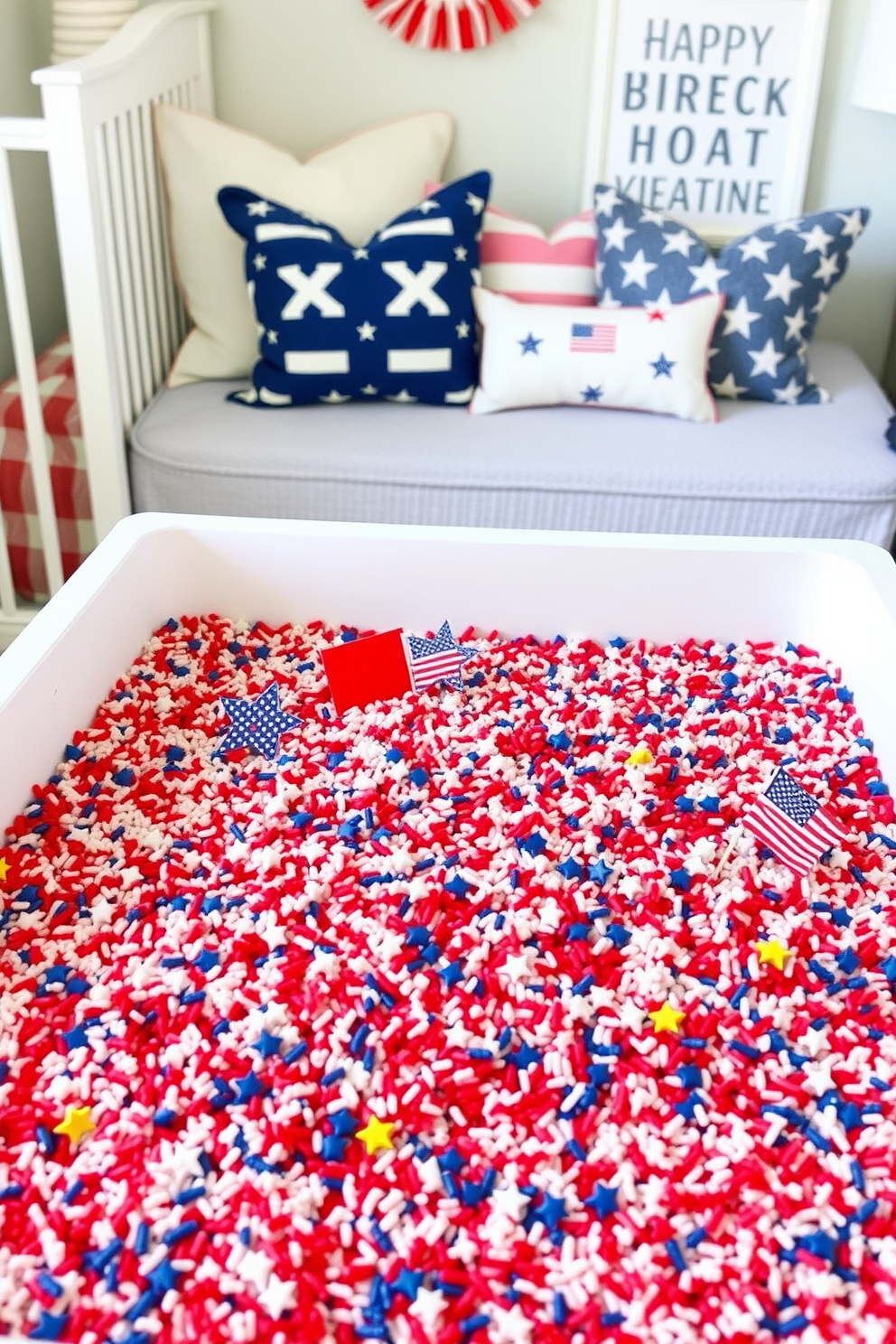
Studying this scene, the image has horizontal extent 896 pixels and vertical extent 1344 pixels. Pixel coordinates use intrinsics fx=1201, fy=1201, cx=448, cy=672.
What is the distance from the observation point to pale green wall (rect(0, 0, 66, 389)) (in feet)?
7.88

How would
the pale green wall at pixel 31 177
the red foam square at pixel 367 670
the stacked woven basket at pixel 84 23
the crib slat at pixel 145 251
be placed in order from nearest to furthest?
the red foam square at pixel 367 670, the crib slat at pixel 145 251, the stacked woven basket at pixel 84 23, the pale green wall at pixel 31 177

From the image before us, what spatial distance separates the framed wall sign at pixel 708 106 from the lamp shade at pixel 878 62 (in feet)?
0.52

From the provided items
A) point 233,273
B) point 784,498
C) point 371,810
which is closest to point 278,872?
point 371,810

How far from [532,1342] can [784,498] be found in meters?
1.52

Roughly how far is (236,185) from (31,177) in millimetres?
536

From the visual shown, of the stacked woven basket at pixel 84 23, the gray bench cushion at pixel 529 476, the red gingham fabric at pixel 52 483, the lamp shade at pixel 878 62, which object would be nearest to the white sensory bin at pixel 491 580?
the gray bench cushion at pixel 529 476

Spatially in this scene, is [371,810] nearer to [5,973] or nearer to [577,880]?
[577,880]

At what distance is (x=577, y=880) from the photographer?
1.20 meters

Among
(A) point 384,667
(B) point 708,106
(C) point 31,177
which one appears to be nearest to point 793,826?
(A) point 384,667

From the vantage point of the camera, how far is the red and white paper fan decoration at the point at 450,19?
2.42 metres

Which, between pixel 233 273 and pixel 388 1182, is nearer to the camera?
pixel 388 1182

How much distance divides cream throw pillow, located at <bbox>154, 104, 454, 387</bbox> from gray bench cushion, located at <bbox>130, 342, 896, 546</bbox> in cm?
29

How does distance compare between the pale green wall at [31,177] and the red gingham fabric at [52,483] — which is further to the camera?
the pale green wall at [31,177]

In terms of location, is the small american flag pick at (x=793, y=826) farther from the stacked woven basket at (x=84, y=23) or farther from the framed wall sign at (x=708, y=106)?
the stacked woven basket at (x=84, y=23)
